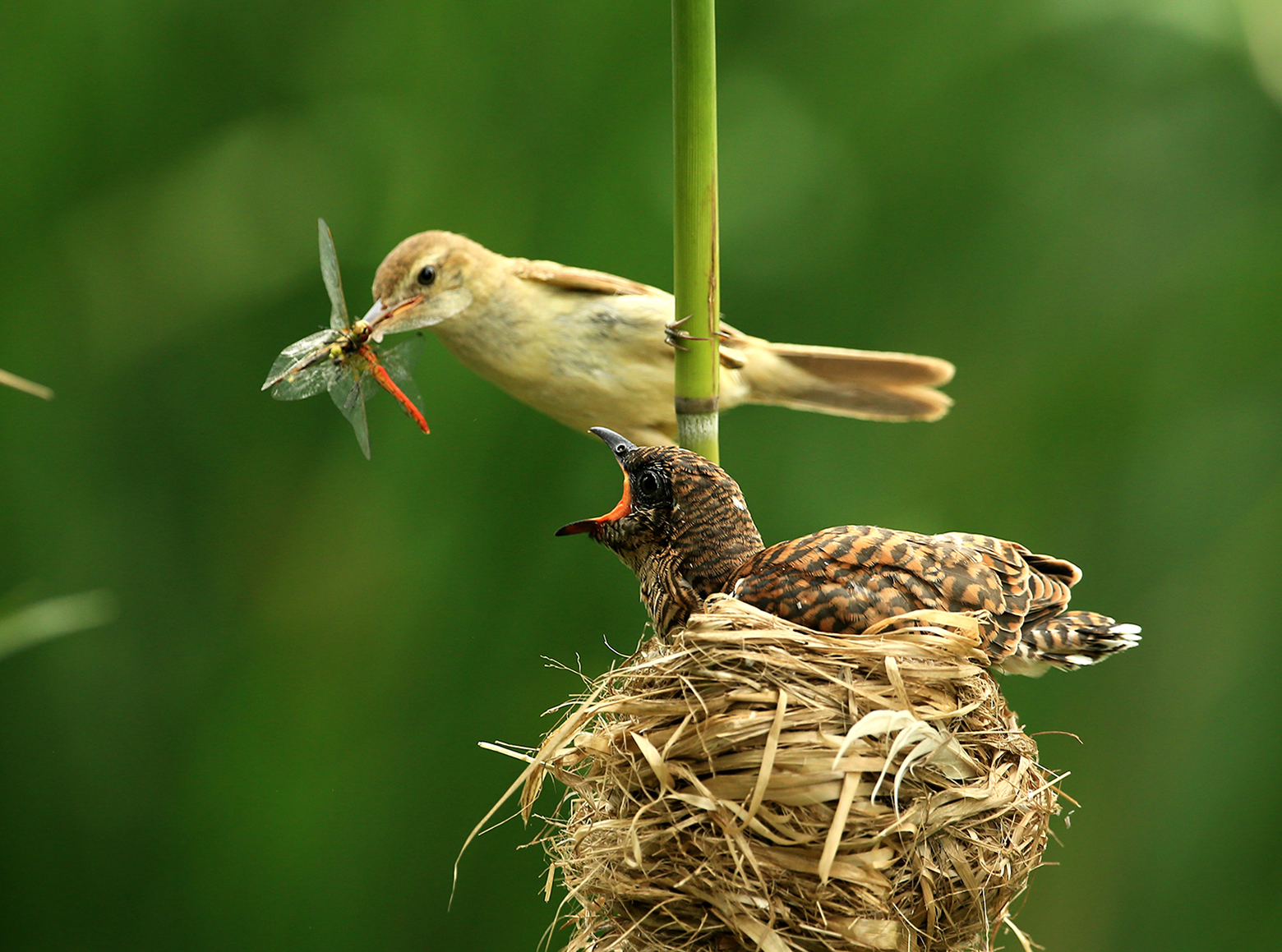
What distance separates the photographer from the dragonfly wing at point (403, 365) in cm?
114

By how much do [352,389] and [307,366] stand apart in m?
0.05

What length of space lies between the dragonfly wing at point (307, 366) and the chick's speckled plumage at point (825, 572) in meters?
0.31

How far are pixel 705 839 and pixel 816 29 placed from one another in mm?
1986

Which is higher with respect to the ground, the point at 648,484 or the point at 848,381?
the point at 848,381

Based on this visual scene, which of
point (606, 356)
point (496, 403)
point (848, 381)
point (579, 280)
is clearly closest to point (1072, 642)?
point (848, 381)

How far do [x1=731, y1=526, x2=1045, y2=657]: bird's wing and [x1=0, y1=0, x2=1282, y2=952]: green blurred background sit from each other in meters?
1.06

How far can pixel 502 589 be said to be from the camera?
7.51 feet

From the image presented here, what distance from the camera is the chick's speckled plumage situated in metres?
1.17

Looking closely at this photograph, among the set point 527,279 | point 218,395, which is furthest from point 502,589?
point 527,279

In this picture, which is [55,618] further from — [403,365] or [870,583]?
[870,583]

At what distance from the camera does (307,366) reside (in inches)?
43.4

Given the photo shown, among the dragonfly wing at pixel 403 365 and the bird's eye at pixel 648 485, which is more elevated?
the dragonfly wing at pixel 403 365

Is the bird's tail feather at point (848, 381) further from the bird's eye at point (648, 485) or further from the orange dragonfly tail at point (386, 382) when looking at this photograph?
the orange dragonfly tail at point (386, 382)

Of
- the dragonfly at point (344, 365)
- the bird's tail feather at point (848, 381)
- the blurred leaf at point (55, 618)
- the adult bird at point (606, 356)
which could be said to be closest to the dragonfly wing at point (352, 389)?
the dragonfly at point (344, 365)
